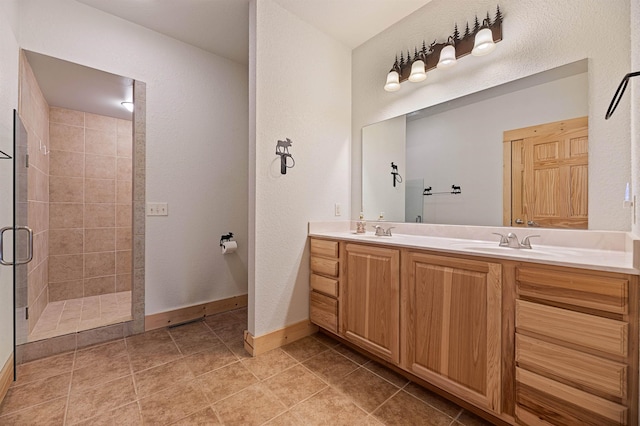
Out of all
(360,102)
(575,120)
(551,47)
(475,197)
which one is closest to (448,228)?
(475,197)

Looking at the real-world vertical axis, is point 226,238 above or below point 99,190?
below

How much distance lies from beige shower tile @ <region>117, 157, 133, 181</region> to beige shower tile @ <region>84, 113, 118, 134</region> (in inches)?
14.4

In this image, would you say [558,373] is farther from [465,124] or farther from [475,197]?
[465,124]

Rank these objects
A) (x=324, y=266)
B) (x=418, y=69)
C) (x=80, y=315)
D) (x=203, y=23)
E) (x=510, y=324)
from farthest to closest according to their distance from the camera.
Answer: (x=80, y=315) < (x=203, y=23) < (x=324, y=266) < (x=418, y=69) < (x=510, y=324)

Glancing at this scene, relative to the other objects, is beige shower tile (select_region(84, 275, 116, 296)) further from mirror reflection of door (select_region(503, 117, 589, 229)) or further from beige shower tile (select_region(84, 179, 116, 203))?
mirror reflection of door (select_region(503, 117, 589, 229))

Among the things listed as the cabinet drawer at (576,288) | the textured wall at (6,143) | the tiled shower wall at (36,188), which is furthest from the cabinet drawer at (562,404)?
the tiled shower wall at (36,188)

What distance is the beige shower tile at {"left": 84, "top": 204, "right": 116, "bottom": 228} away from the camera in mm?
3223

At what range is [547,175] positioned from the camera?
1.56m

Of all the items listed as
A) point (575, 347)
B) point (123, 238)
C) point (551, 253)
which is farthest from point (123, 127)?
point (575, 347)

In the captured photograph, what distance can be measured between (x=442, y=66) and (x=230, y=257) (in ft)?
8.45

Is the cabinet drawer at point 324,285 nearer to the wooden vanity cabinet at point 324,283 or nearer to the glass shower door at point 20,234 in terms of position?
the wooden vanity cabinet at point 324,283

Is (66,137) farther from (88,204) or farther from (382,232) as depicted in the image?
(382,232)

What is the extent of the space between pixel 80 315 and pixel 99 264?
2.97 ft

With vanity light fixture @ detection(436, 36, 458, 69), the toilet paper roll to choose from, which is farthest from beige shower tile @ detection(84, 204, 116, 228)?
vanity light fixture @ detection(436, 36, 458, 69)
